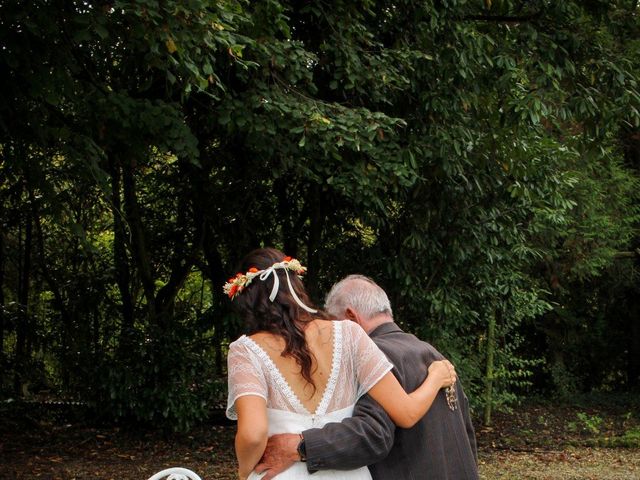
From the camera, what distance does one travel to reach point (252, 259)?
3.07 meters

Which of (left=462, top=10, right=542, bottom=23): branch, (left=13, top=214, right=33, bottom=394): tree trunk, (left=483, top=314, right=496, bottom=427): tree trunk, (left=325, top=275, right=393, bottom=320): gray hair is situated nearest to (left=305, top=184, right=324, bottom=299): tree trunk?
(left=462, top=10, right=542, bottom=23): branch

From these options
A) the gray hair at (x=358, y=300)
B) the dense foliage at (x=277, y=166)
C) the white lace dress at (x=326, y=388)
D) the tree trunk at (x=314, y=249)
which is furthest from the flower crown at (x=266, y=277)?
the tree trunk at (x=314, y=249)

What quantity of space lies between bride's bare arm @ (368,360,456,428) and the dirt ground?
6140 mm

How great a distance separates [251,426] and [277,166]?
621 cm

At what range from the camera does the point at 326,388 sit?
3035 millimetres

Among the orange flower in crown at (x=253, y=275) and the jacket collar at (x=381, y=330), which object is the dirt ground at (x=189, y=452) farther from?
the orange flower in crown at (x=253, y=275)

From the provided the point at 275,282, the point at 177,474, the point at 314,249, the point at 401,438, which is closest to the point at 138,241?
the point at 314,249

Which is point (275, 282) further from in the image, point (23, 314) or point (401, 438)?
point (23, 314)

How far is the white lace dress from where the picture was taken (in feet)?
A: 9.68

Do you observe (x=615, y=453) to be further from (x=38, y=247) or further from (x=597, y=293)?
(x=38, y=247)

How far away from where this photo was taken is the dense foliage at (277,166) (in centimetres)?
724

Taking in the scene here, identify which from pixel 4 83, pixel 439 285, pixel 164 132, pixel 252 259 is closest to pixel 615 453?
pixel 439 285

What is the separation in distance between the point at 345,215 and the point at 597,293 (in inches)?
322

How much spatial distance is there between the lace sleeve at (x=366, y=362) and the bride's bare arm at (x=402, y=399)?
0.07 ft
